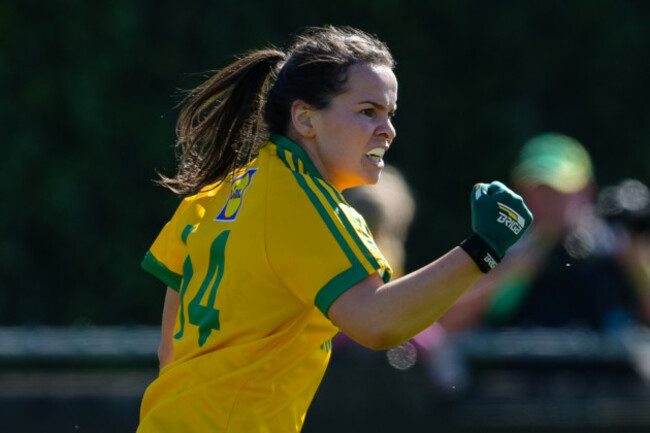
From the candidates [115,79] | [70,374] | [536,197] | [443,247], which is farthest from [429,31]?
[70,374]

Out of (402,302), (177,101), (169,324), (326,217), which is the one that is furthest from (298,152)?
(177,101)

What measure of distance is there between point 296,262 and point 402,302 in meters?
0.25

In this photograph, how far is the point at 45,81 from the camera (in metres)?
7.57

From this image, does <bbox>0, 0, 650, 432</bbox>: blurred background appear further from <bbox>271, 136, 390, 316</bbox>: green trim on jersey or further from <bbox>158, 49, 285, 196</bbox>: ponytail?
<bbox>271, 136, 390, 316</bbox>: green trim on jersey

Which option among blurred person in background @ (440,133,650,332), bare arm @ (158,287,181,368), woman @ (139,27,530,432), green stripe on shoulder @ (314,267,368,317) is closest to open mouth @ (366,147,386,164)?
woman @ (139,27,530,432)

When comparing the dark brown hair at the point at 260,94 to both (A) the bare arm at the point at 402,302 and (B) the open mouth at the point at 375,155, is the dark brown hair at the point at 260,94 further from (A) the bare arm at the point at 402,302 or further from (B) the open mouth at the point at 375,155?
(A) the bare arm at the point at 402,302

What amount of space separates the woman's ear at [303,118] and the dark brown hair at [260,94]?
1cm

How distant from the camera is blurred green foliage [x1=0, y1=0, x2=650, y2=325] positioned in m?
7.57

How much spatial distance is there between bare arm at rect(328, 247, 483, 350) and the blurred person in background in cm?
269

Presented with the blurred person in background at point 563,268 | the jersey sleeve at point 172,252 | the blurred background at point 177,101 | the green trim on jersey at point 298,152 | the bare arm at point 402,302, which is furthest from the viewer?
the blurred background at point 177,101

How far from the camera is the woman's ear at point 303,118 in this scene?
2760mm

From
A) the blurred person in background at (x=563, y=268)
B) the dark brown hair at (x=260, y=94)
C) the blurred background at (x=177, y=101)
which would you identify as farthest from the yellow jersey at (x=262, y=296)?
the blurred background at (x=177, y=101)

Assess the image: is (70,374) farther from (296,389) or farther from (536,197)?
(296,389)

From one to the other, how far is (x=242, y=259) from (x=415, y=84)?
551cm
